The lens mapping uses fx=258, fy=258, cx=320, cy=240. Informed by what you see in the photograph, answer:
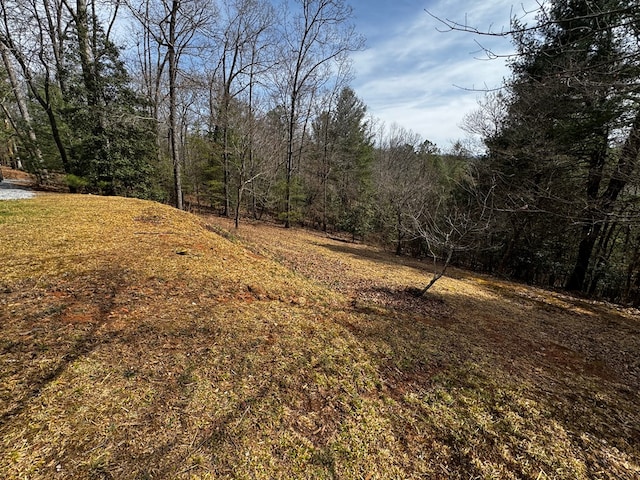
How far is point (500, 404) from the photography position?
2416 mm

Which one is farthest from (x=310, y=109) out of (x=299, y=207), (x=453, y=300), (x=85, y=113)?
(x=453, y=300)

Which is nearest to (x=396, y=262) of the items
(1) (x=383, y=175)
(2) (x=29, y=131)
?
(1) (x=383, y=175)

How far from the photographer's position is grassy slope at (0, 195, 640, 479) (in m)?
1.53

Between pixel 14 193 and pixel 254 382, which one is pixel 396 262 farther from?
pixel 14 193

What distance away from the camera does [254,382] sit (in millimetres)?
2137

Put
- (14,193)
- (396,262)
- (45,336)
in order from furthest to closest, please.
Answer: (396,262)
(14,193)
(45,336)

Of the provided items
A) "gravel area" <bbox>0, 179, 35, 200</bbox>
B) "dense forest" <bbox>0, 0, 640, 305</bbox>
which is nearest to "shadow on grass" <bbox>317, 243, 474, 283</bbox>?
"dense forest" <bbox>0, 0, 640, 305</bbox>

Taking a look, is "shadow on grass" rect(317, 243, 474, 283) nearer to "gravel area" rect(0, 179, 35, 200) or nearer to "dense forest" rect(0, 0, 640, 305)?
"dense forest" rect(0, 0, 640, 305)

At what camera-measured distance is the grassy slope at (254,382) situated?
1530 mm

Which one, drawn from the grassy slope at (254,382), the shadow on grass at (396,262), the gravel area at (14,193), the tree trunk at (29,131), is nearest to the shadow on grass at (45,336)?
the grassy slope at (254,382)

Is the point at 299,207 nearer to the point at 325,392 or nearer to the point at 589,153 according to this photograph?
the point at 589,153

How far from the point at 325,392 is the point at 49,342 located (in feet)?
7.42

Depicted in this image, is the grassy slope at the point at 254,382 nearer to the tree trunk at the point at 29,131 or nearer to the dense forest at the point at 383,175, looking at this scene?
the dense forest at the point at 383,175

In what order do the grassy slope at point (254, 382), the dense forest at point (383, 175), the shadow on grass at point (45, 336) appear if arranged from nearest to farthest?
1. the grassy slope at point (254, 382)
2. the shadow on grass at point (45, 336)
3. the dense forest at point (383, 175)
